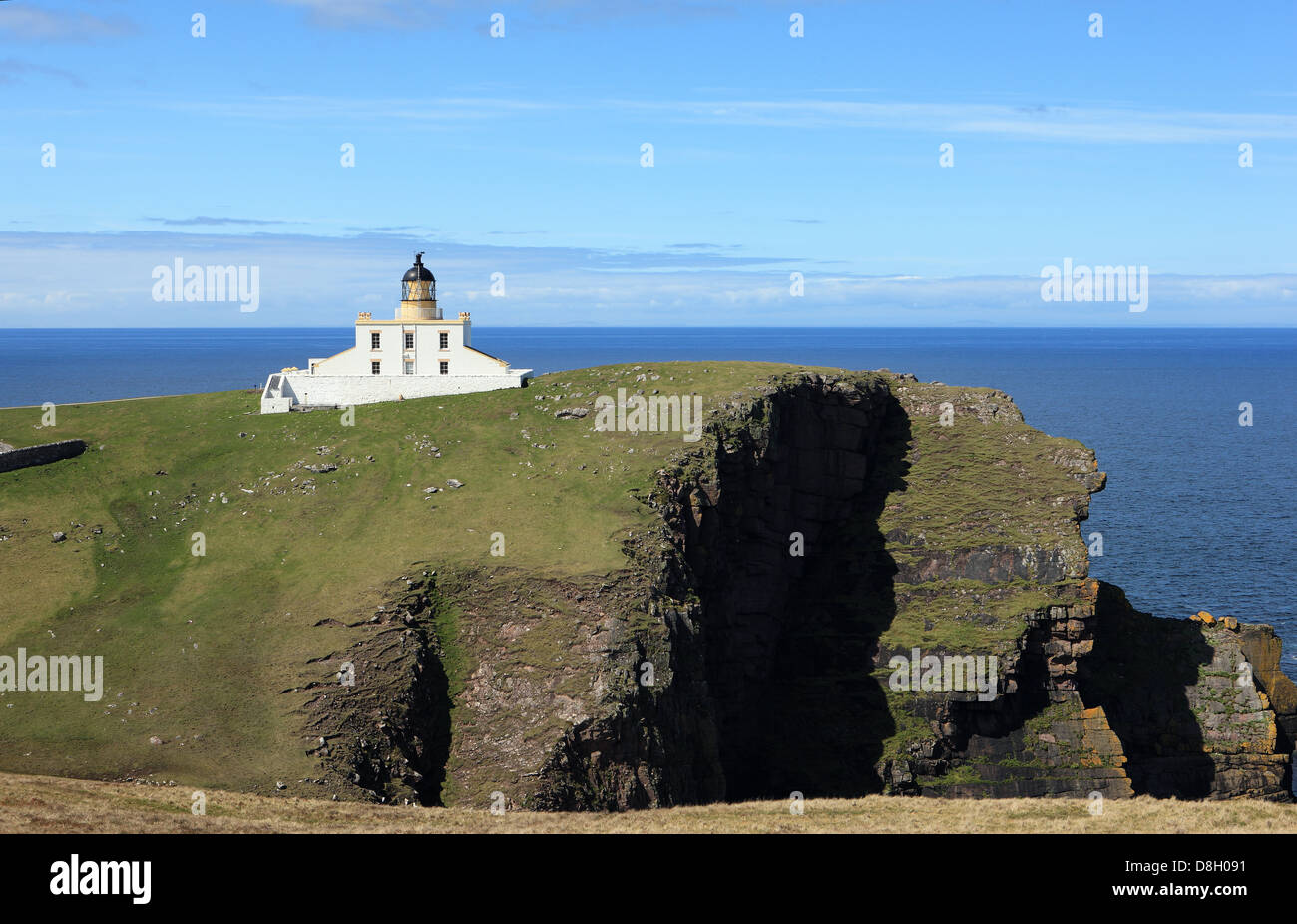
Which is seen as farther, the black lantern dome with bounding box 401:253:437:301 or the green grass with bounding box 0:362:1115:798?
the black lantern dome with bounding box 401:253:437:301

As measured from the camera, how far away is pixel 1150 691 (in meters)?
76.8

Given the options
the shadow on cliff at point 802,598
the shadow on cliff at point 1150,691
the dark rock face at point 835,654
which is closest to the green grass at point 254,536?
the dark rock face at point 835,654

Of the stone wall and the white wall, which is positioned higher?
the white wall

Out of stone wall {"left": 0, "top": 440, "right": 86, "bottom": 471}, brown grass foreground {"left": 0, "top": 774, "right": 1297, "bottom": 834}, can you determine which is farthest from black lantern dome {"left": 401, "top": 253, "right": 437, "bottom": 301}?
brown grass foreground {"left": 0, "top": 774, "right": 1297, "bottom": 834}

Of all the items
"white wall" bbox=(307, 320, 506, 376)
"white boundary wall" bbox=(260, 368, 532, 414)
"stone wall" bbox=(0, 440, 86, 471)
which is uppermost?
"white wall" bbox=(307, 320, 506, 376)

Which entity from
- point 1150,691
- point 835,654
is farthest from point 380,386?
point 1150,691

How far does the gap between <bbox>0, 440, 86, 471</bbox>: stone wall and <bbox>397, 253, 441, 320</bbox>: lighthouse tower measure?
24.7 meters

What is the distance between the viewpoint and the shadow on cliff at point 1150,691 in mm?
73375

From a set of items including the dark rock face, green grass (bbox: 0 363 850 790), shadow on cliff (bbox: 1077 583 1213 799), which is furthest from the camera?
shadow on cliff (bbox: 1077 583 1213 799)

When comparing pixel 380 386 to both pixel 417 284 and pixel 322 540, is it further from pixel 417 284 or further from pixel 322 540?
pixel 322 540

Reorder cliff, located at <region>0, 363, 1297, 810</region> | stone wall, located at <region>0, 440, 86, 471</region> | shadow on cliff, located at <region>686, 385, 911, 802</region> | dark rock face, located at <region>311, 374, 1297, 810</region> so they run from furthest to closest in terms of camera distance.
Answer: shadow on cliff, located at <region>686, 385, 911, 802</region> → stone wall, located at <region>0, 440, 86, 471</region> → dark rock face, located at <region>311, 374, 1297, 810</region> → cliff, located at <region>0, 363, 1297, 810</region>

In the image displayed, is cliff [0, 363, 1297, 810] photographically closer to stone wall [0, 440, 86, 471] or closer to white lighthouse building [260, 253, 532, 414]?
stone wall [0, 440, 86, 471]

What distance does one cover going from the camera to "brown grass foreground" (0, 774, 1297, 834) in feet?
127

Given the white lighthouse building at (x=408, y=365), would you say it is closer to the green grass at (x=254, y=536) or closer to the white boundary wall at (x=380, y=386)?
the white boundary wall at (x=380, y=386)
